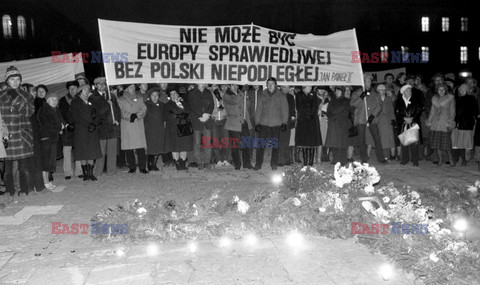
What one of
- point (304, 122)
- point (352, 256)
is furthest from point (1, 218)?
point (304, 122)

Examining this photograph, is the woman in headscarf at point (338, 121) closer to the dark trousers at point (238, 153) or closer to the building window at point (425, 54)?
the dark trousers at point (238, 153)

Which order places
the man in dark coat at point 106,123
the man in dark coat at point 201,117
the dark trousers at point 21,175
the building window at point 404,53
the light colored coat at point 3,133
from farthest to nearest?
the building window at point 404,53
the man in dark coat at point 201,117
the man in dark coat at point 106,123
the dark trousers at point 21,175
the light colored coat at point 3,133

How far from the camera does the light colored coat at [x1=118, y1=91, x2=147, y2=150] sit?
1041 cm

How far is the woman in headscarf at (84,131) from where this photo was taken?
9.44m

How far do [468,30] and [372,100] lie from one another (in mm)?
55863

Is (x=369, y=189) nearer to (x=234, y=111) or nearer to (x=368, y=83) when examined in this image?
(x=234, y=111)

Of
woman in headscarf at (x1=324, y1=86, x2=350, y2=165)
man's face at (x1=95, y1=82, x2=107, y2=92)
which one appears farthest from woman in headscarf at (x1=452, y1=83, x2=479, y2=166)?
man's face at (x1=95, y1=82, x2=107, y2=92)

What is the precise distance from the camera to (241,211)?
6.03 metres

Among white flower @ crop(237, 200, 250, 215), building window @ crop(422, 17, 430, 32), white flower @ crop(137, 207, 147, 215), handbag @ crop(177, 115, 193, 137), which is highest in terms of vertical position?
building window @ crop(422, 17, 430, 32)

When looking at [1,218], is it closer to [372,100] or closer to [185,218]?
[185,218]

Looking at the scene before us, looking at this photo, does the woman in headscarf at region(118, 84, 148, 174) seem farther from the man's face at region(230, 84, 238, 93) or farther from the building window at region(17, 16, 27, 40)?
the building window at region(17, 16, 27, 40)

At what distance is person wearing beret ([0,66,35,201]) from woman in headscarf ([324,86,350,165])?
254 inches

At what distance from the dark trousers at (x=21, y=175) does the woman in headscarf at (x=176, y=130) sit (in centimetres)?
333

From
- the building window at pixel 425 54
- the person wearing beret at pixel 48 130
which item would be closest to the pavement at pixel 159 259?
the person wearing beret at pixel 48 130
